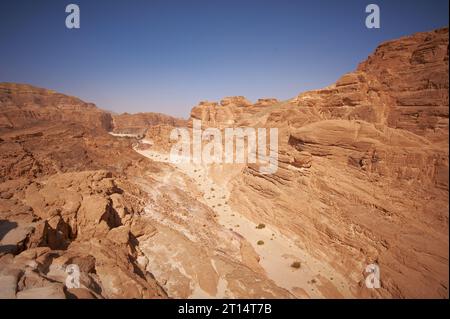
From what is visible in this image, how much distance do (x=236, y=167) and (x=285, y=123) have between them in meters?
8.04

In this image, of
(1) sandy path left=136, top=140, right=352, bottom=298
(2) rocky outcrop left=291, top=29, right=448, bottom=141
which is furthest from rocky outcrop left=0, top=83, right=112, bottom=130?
(2) rocky outcrop left=291, top=29, right=448, bottom=141

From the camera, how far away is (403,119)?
11461 mm

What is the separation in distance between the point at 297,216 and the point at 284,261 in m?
2.82

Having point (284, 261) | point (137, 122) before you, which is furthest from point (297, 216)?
point (137, 122)

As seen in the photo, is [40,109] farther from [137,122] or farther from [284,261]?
[284,261]

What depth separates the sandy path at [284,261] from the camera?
34.9 feet

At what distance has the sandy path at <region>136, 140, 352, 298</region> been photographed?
34.9 feet

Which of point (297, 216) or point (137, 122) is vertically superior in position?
point (137, 122)

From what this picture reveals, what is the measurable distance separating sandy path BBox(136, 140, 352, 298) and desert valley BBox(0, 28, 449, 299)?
70 mm

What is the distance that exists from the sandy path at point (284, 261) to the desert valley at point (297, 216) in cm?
7

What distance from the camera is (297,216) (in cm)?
1436

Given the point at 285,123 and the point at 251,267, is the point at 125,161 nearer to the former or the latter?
the point at 285,123

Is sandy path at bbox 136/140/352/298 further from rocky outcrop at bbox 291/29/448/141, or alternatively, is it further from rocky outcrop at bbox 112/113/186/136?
rocky outcrop at bbox 112/113/186/136
